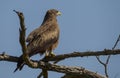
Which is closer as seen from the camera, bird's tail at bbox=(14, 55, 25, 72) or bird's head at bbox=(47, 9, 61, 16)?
bird's tail at bbox=(14, 55, 25, 72)

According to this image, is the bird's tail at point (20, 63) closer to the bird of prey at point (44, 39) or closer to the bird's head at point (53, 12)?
the bird of prey at point (44, 39)

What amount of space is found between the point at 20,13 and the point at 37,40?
2726 mm

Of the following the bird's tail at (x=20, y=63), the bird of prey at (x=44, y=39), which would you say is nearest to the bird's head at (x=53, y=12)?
the bird of prey at (x=44, y=39)

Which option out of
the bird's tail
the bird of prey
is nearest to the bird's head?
the bird of prey

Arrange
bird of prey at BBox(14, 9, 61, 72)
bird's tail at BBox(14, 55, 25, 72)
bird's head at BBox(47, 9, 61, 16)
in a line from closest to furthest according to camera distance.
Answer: bird's tail at BBox(14, 55, 25, 72) → bird of prey at BBox(14, 9, 61, 72) → bird's head at BBox(47, 9, 61, 16)

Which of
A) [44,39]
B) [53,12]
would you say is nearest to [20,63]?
[44,39]

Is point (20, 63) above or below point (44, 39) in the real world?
above

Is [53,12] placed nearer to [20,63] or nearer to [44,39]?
[44,39]

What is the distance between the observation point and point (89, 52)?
257 inches

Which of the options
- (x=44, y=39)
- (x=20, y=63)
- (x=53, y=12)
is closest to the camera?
(x=20, y=63)

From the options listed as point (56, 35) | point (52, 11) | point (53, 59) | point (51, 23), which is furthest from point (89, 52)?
point (52, 11)

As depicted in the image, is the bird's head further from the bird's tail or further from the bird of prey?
the bird's tail

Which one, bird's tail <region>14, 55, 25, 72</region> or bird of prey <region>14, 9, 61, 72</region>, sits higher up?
bird's tail <region>14, 55, 25, 72</region>

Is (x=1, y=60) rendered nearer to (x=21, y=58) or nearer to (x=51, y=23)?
(x=21, y=58)
